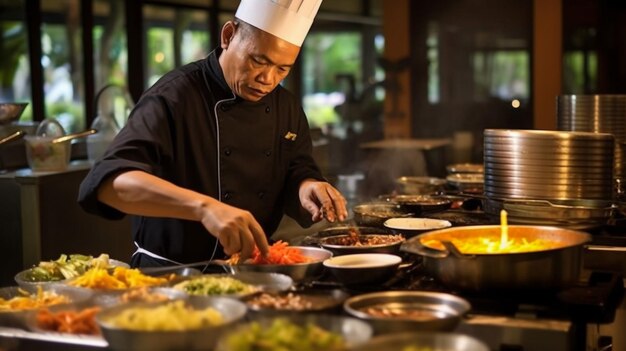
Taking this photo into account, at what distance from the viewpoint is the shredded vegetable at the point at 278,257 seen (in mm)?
2395

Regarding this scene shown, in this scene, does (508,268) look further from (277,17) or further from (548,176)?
(277,17)

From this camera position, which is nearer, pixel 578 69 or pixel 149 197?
pixel 149 197

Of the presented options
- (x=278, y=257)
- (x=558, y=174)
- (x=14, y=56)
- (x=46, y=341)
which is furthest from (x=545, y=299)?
(x=14, y=56)

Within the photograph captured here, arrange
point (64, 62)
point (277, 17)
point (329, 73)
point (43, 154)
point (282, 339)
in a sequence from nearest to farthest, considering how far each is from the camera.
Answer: point (282, 339) < point (277, 17) < point (43, 154) < point (64, 62) < point (329, 73)

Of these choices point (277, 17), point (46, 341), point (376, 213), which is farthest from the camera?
point (376, 213)

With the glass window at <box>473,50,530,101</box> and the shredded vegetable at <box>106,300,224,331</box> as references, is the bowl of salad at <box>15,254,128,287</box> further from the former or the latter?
the glass window at <box>473,50,530,101</box>

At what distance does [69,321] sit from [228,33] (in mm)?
1326

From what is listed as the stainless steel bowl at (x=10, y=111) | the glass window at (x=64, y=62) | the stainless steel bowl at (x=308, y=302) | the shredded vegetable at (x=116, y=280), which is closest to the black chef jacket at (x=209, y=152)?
the shredded vegetable at (x=116, y=280)

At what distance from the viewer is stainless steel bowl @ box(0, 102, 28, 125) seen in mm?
4422

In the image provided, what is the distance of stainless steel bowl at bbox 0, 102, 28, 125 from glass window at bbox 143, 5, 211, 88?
9.47 ft

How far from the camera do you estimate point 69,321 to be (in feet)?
6.47

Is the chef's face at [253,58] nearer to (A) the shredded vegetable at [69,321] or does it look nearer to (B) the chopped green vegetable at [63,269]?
(B) the chopped green vegetable at [63,269]

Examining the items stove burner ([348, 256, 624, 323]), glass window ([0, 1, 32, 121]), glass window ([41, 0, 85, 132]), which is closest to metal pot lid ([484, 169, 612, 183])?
stove burner ([348, 256, 624, 323])

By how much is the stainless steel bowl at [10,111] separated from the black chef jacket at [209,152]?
1767 mm
